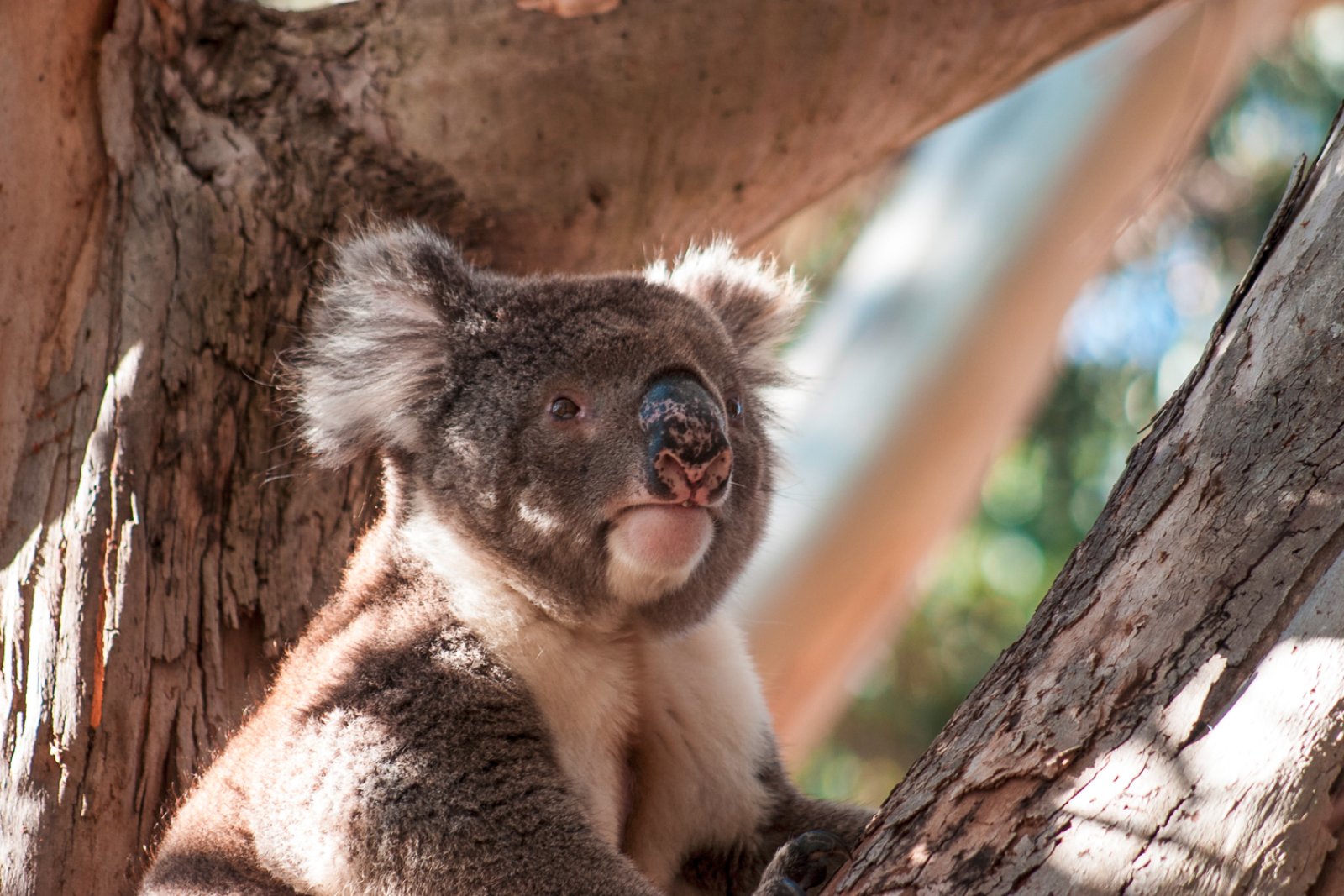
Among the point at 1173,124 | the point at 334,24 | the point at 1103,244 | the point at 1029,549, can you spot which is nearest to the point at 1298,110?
the point at 1029,549

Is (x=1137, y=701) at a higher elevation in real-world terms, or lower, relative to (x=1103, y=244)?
lower

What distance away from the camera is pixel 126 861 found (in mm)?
2988

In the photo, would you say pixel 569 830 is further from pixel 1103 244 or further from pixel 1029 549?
pixel 1029 549

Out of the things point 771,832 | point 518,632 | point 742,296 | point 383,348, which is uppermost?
point 742,296

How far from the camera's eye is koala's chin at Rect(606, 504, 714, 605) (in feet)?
9.30

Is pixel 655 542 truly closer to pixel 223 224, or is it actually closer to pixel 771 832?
pixel 771 832

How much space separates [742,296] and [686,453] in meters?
1.08

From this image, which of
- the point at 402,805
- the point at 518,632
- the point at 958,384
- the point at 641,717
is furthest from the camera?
the point at 958,384

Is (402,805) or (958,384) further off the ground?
(958,384)

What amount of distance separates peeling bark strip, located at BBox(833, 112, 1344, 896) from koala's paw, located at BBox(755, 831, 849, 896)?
1.14 feet

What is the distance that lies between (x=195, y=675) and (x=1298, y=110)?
34.8 ft

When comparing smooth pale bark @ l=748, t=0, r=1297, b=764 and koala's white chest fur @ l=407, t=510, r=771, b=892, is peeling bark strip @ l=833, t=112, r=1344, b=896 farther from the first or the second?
smooth pale bark @ l=748, t=0, r=1297, b=764

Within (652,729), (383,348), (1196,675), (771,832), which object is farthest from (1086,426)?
(1196,675)

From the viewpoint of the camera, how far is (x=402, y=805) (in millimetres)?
2582
